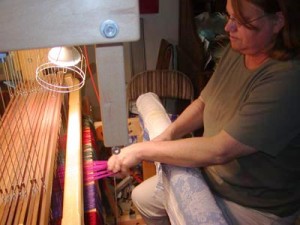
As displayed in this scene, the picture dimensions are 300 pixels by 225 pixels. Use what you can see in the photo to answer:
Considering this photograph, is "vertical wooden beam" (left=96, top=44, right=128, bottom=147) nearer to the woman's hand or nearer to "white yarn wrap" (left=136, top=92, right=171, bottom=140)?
the woman's hand

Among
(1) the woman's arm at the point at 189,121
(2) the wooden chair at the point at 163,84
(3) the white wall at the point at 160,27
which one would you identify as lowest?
(2) the wooden chair at the point at 163,84

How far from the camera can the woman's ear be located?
92 centimetres

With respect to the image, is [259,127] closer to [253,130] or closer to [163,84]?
[253,130]

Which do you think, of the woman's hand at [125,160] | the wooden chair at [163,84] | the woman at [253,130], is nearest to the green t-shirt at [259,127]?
the woman at [253,130]

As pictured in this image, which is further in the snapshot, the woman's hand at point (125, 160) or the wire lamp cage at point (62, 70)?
the woman's hand at point (125, 160)

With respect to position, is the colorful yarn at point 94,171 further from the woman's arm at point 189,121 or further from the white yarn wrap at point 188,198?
the woman's arm at point 189,121

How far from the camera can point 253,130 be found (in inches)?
35.5

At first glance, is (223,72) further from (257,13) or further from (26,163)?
(26,163)

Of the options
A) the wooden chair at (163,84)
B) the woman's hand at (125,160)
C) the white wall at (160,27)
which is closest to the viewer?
the woman's hand at (125,160)

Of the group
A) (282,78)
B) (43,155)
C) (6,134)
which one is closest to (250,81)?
(282,78)

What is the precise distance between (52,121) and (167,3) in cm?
173

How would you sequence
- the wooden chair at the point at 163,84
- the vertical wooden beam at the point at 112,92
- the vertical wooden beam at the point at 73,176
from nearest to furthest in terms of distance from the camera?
the vertical wooden beam at the point at 112,92 → the vertical wooden beam at the point at 73,176 → the wooden chair at the point at 163,84

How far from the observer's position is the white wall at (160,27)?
2531 millimetres

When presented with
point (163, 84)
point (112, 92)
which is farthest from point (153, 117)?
point (112, 92)
